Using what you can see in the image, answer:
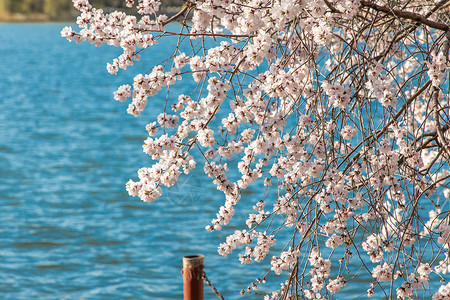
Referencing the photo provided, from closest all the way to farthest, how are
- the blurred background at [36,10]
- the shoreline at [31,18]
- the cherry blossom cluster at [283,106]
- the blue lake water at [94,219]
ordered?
the cherry blossom cluster at [283,106] → the blue lake water at [94,219] → the blurred background at [36,10] → the shoreline at [31,18]

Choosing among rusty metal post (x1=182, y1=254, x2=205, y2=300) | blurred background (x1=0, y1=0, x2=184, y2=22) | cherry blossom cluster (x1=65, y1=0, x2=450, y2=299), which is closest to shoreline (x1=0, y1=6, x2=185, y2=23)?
blurred background (x1=0, y1=0, x2=184, y2=22)

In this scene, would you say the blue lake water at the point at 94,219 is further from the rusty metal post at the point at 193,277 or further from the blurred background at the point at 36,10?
the blurred background at the point at 36,10

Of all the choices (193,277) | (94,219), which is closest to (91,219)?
(94,219)

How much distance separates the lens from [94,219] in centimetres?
1172

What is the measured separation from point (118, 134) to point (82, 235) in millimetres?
10590

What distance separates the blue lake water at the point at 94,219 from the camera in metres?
8.44

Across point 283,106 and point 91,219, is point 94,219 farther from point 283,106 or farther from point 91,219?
point 283,106

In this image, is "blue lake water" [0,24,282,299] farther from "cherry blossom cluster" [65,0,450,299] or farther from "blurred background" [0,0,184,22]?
"blurred background" [0,0,184,22]

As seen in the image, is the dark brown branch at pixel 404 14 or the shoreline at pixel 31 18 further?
the shoreline at pixel 31 18

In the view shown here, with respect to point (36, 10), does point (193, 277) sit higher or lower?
lower

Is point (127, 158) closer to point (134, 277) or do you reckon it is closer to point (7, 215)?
point (7, 215)

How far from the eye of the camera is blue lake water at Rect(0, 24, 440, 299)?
332 inches

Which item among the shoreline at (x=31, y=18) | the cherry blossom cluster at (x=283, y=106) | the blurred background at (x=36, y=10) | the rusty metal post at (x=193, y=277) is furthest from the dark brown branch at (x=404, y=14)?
the shoreline at (x=31, y=18)

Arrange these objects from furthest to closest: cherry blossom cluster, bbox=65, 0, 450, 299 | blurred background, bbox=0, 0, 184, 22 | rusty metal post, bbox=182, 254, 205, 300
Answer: blurred background, bbox=0, 0, 184, 22 < rusty metal post, bbox=182, 254, 205, 300 < cherry blossom cluster, bbox=65, 0, 450, 299
